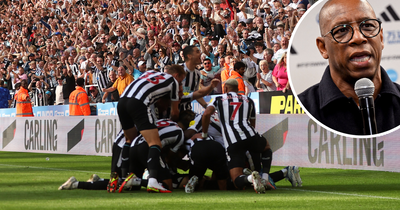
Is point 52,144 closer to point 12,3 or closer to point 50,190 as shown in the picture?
point 50,190

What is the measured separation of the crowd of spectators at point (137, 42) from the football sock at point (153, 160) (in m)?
2.75

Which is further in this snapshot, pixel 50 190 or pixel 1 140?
pixel 1 140

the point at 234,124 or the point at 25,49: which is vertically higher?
the point at 25,49

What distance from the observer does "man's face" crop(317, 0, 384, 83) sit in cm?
192

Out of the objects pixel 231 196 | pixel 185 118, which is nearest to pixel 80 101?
pixel 185 118

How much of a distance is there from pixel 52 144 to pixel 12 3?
23.0m

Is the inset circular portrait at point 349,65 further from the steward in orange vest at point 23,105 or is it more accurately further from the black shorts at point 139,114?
the steward in orange vest at point 23,105

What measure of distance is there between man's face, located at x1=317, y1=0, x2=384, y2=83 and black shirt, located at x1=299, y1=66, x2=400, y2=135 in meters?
0.09

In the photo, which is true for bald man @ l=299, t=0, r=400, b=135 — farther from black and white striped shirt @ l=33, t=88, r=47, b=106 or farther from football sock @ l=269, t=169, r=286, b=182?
black and white striped shirt @ l=33, t=88, r=47, b=106

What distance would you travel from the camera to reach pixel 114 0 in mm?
25188

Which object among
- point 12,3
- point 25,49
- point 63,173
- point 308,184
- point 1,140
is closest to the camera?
point 308,184

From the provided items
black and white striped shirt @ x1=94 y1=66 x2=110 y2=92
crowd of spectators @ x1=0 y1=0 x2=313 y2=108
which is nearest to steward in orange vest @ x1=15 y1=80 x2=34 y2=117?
crowd of spectators @ x1=0 y1=0 x2=313 y2=108

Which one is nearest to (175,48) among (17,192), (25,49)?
(17,192)

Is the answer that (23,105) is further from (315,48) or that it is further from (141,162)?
(315,48)
